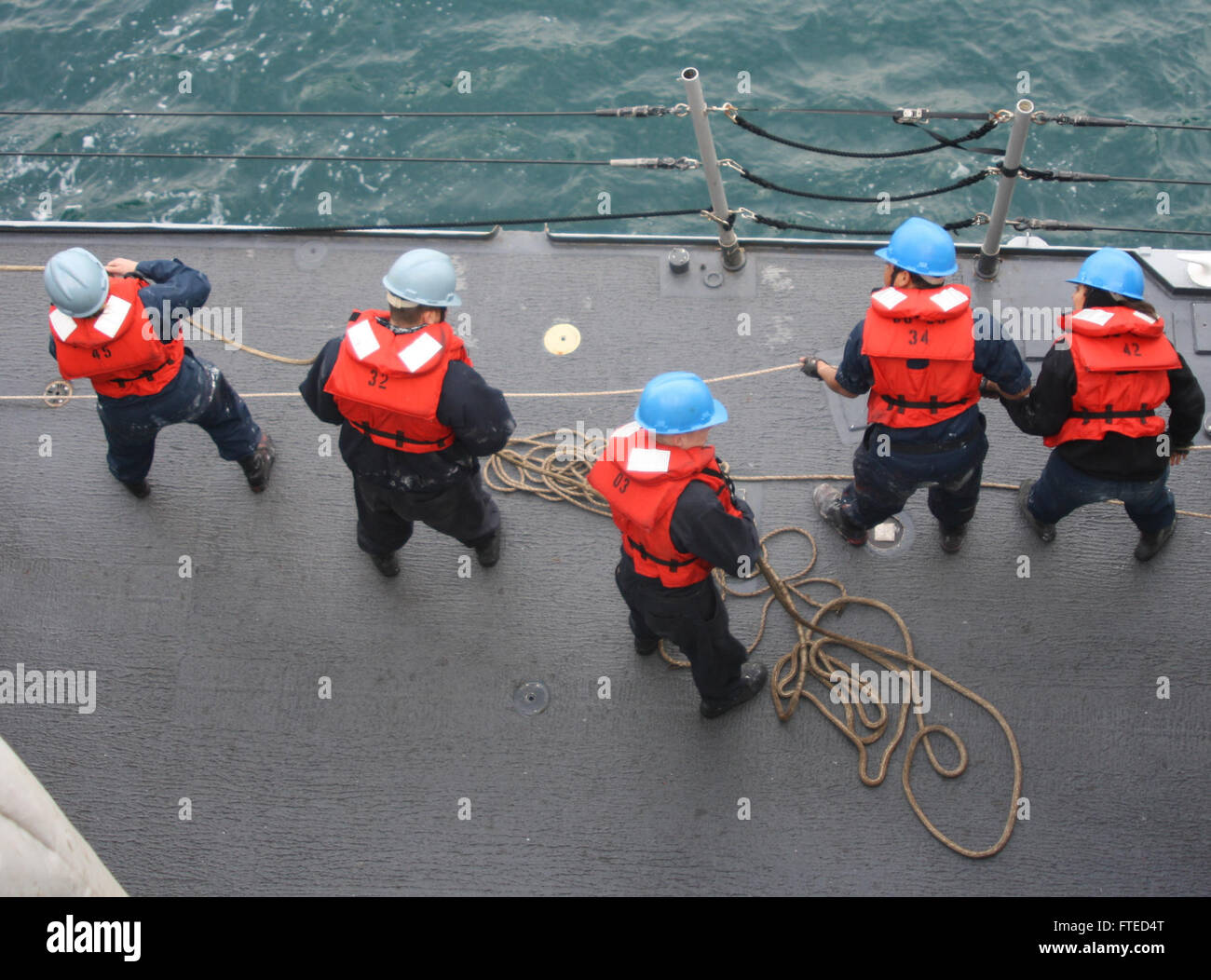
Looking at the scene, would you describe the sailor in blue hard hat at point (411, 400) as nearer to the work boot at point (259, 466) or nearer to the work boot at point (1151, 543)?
the work boot at point (259, 466)

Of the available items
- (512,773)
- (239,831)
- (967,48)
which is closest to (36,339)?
(239,831)

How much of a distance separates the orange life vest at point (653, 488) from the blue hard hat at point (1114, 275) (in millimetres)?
1729

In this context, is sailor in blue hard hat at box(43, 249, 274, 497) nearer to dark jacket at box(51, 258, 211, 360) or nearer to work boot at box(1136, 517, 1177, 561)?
dark jacket at box(51, 258, 211, 360)

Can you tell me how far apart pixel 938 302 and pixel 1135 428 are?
967 millimetres

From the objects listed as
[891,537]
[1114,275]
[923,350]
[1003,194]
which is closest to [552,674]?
[891,537]

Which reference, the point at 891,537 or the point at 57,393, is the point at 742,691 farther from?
the point at 57,393

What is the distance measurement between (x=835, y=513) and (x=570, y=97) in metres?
6.19

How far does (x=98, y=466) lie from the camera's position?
549 centimetres

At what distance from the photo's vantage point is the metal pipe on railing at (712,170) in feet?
17.1

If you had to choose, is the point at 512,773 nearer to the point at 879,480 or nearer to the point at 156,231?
the point at 879,480

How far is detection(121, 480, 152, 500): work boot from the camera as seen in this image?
5.18 m

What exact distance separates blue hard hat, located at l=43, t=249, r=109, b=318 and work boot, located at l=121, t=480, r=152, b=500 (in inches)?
44.4

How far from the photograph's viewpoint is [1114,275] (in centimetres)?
413

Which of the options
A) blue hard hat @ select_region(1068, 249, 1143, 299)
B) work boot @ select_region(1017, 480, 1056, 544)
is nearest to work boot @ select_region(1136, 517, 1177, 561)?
work boot @ select_region(1017, 480, 1056, 544)
